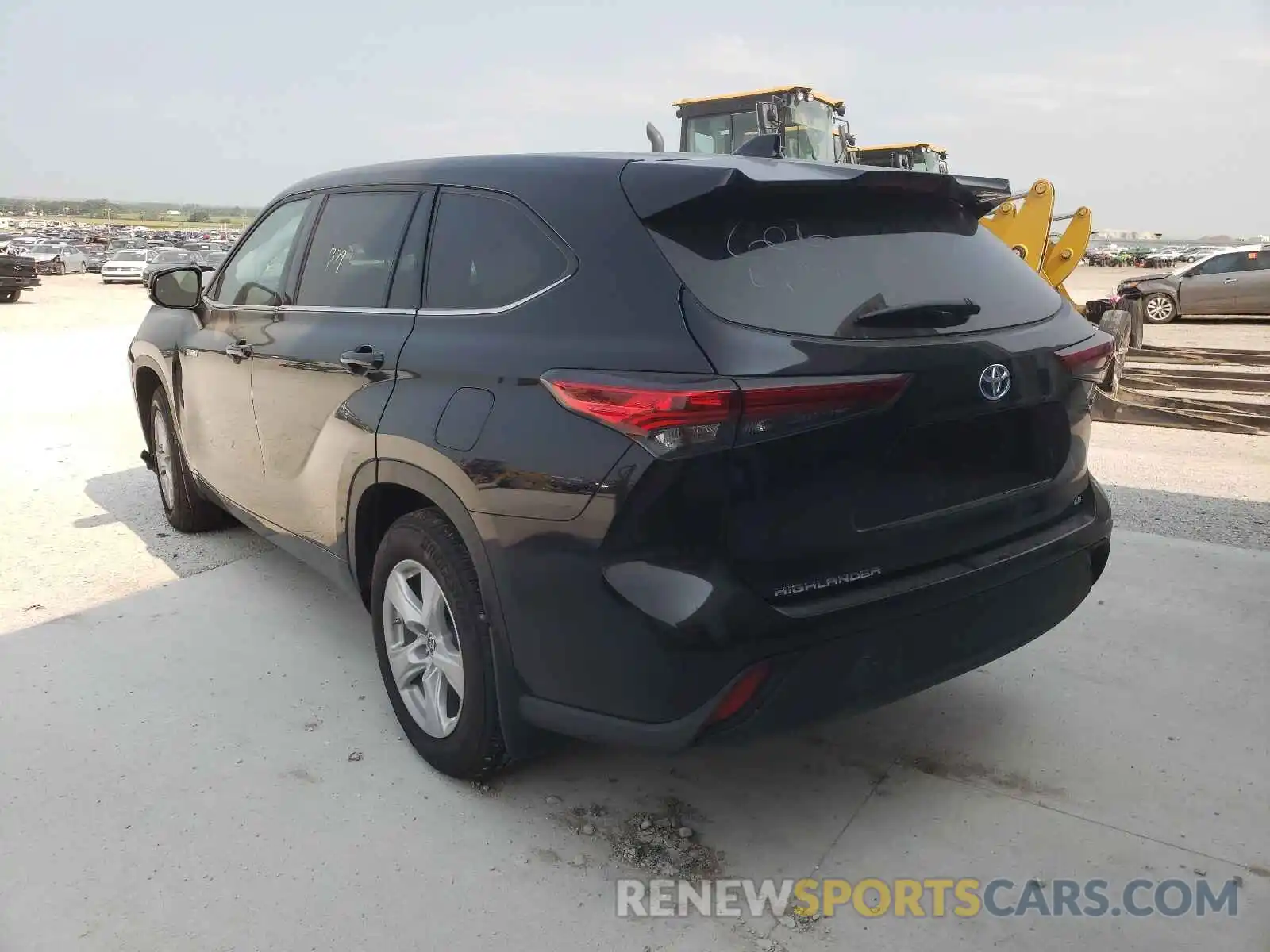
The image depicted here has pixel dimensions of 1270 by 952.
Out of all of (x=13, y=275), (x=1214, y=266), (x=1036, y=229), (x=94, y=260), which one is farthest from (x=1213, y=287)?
(x=94, y=260)

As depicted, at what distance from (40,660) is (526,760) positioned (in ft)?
6.88

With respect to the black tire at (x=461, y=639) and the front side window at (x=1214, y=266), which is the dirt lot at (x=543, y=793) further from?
the front side window at (x=1214, y=266)

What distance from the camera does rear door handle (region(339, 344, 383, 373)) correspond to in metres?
3.06

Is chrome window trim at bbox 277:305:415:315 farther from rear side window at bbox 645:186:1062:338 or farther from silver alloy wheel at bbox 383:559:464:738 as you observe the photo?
rear side window at bbox 645:186:1062:338

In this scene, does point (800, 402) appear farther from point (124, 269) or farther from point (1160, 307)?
point (124, 269)

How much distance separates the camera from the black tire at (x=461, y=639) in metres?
2.70

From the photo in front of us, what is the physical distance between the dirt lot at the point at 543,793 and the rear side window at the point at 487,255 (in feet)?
4.71

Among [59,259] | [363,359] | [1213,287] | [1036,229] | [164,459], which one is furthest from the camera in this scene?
[59,259]

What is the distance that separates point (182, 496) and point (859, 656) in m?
4.08

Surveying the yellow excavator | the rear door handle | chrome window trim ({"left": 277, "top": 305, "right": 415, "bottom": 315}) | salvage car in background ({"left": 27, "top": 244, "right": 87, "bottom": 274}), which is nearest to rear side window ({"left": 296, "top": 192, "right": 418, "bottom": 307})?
chrome window trim ({"left": 277, "top": 305, "right": 415, "bottom": 315})

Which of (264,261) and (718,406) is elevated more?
(264,261)

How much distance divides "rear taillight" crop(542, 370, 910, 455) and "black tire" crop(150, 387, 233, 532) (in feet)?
11.6

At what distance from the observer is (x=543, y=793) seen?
2.96 m

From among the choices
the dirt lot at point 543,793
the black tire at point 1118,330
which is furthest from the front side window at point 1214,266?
the dirt lot at point 543,793
